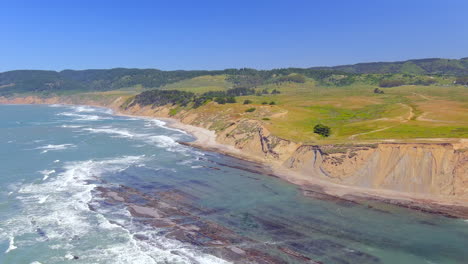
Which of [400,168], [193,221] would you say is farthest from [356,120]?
[193,221]

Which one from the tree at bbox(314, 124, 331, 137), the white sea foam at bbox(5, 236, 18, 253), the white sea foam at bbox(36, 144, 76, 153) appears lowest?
the white sea foam at bbox(5, 236, 18, 253)

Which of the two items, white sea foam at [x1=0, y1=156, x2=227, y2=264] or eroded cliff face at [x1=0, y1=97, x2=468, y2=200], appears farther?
eroded cliff face at [x1=0, y1=97, x2=468, y2=200]

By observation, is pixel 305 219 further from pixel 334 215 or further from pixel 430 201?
pixel 430 201

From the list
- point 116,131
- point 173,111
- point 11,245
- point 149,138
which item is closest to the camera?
point 11,245

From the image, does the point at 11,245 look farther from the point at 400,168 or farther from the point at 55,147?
the point at 55,147

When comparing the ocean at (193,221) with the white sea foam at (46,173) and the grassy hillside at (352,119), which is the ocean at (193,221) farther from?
the grassy hillside at (352,119)

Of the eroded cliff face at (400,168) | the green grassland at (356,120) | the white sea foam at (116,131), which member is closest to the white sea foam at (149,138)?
the white sea foam at (116,131)

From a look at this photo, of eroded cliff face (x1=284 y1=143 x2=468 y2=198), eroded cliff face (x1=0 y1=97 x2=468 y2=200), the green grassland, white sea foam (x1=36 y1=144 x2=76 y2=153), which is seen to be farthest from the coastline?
white sea foam (x1=36 y1=144 x2=76 y2=153)

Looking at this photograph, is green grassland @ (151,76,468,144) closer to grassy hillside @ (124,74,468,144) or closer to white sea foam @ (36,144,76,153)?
grassy hillside @ (124,74,468,144)

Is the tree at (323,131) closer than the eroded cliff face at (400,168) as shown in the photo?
No
